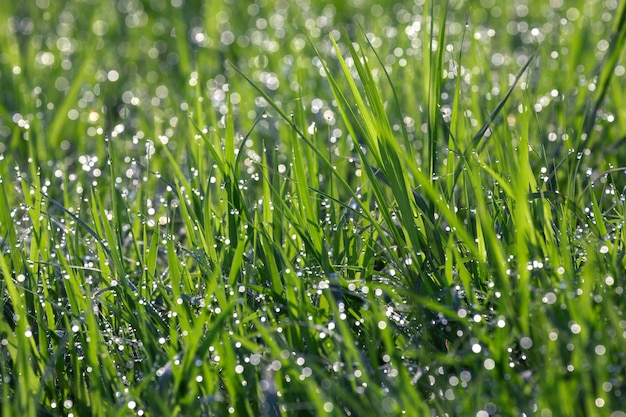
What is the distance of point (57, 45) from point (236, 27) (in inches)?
27.5

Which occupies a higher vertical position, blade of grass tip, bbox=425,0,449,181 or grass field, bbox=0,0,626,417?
blade of grass tip, bbox=425,0,449,181

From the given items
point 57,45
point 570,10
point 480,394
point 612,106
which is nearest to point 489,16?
point 570,10

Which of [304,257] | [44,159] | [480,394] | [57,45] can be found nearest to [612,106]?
[304,257]

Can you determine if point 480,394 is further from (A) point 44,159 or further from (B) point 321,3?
(B) point 321,3

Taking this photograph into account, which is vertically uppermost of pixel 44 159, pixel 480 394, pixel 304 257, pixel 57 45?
pixel 57 45

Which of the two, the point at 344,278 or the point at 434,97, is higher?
the point at 434,97

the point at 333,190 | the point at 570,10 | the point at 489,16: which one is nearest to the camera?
the point at 333,190

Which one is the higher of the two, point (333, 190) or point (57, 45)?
point (57, 45)

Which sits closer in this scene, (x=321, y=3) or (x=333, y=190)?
(x=333, y=190)

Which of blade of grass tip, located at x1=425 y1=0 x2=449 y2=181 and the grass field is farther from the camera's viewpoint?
blade of grass tip, located at x1=425 y1=0 x2=449 y2=181

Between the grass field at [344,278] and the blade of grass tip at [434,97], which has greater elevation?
the blade of grass tip at [434,97]

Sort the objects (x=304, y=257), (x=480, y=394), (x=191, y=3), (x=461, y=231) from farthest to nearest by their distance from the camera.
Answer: (x=191, y=3) < (x=304, y=257) < (x=461, y=231) < (x=480, y=394)

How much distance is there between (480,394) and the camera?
1110 millimetres

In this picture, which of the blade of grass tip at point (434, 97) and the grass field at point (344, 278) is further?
the blade of grass tip at point (434, 97)
